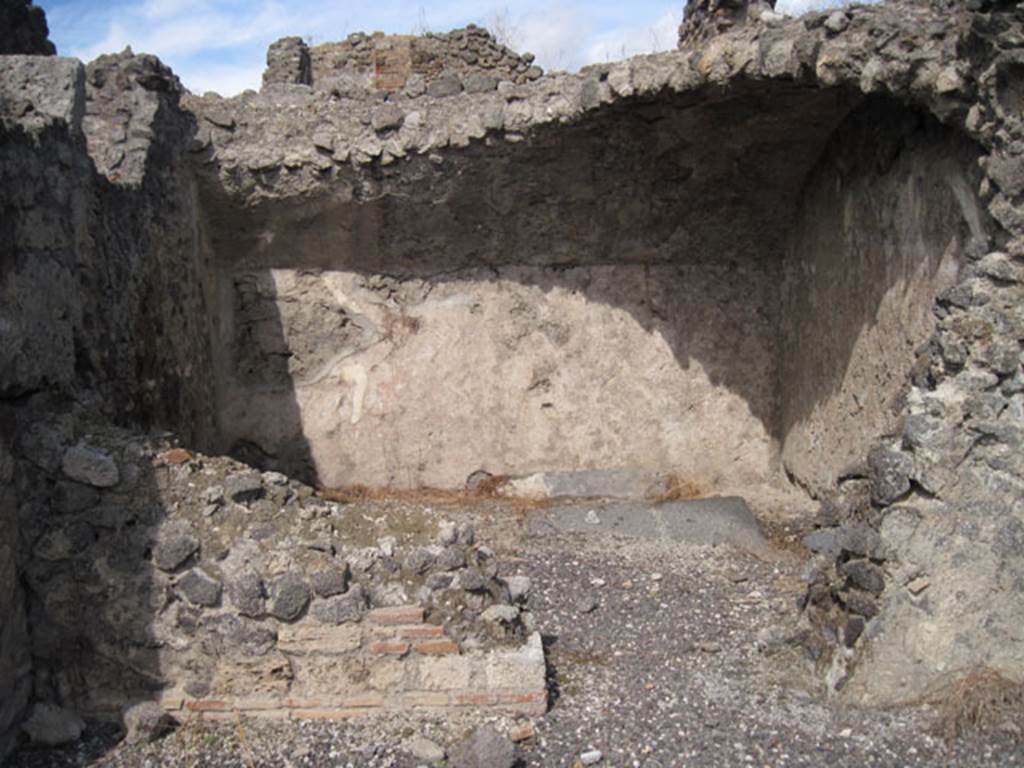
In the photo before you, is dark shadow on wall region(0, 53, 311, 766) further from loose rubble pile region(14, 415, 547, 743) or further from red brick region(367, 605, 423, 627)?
red brick region(367, 605, 423, 627)

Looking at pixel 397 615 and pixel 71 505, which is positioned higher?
pixel 71 505

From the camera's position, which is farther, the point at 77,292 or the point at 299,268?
the point at 299,268

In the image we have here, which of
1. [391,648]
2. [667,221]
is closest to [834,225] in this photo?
[667,221]

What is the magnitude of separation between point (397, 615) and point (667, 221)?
3.70 meters

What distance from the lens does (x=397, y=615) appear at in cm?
325

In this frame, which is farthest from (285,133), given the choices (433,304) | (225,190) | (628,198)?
A: (628,198)

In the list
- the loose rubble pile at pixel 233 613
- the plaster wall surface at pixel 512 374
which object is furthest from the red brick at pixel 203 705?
the plaster wall surface at pixel 512 374

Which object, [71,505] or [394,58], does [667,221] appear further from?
[71,505]

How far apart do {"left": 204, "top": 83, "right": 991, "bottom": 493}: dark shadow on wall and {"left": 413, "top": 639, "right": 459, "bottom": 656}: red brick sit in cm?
274

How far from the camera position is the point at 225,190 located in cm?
583

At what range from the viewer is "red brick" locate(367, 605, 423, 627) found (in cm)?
325

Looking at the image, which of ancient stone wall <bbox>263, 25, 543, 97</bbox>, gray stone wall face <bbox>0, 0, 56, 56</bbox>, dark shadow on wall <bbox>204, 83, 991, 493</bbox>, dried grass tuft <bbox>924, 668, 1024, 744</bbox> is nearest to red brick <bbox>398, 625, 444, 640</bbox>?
dried grass tuft <bbox>924, 668, 1024, 744</bbox>

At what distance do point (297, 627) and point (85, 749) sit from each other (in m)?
0.79

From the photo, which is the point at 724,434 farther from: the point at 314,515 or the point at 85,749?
the point at 85,749
